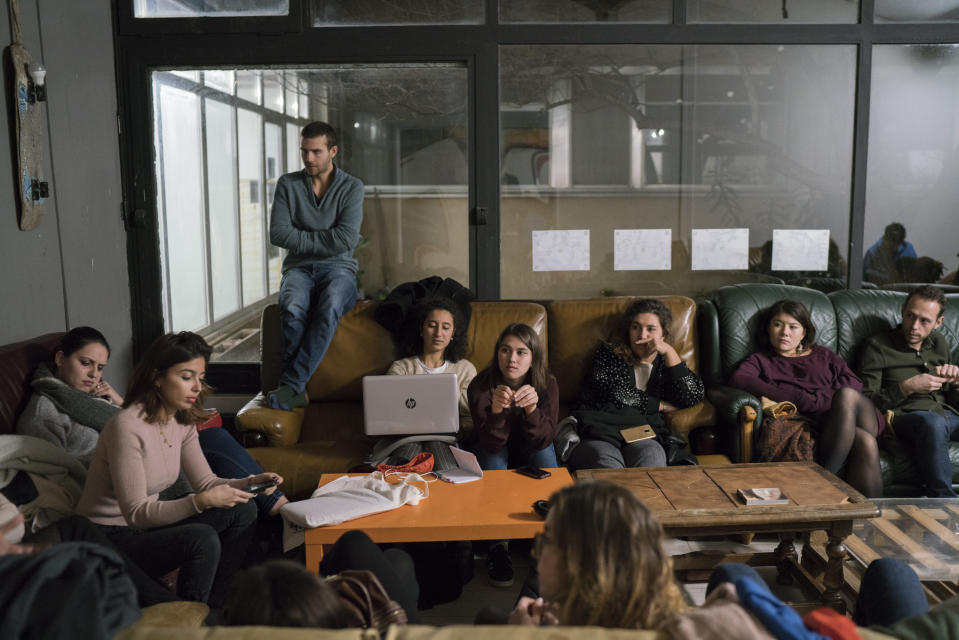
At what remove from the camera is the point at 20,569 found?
138 cm

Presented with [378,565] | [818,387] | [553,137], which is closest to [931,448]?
[818,387]

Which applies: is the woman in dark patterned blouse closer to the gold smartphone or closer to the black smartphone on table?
the gold smartphone

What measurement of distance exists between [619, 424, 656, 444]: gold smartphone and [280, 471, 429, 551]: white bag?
107 cm

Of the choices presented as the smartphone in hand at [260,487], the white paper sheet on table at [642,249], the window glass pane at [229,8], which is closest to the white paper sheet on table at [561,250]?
the white paper sheet on table at [642,249]

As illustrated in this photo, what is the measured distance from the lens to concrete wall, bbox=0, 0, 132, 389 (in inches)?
134

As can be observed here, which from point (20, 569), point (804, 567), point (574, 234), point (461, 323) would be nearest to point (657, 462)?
point (804, 567)

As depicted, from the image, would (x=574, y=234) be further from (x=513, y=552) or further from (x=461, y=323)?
(x=513, y=552)

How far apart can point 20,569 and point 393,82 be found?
144 inches

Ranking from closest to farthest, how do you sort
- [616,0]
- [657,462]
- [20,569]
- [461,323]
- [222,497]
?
[20,569] < [222,497] < [657,462] < [461,323] < [616,0]

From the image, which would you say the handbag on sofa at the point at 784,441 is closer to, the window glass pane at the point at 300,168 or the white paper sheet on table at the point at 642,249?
the white paper sheet on table at the point at 642,249

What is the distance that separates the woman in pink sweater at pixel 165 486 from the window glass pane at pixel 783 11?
10.9 feet

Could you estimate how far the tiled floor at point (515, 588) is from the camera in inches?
117

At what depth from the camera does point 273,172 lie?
4.80 meters

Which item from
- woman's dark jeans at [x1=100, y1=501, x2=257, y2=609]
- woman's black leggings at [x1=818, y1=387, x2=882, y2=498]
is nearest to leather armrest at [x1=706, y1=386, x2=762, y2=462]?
woman's black leggings at [x1=818, y1=387, x2=882, y2=498]
